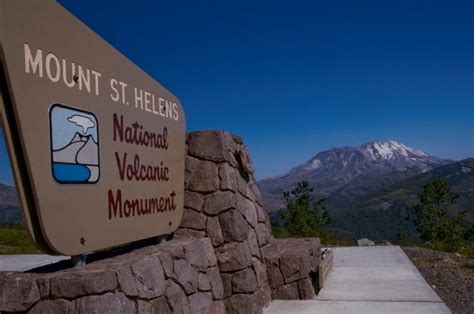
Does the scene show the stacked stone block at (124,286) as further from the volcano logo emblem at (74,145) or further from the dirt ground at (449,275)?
the dirt ground at (449,275)

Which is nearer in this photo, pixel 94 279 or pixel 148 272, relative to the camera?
pixel 94 279

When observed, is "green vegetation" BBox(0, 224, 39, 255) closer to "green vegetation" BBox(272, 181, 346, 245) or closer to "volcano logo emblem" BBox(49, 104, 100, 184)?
"green vegetation" BBox(272, 181, 346, 245)

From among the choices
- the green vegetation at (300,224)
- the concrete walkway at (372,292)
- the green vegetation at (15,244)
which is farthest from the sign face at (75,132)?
the green vegetation at (15,244)

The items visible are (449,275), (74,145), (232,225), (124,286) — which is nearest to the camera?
(74,145)

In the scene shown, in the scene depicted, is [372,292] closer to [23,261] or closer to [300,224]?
[23,261]

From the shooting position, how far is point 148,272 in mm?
3334

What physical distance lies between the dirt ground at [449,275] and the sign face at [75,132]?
4020mm

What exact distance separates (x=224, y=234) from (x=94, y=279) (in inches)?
84.4

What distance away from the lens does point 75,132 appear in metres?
2.90

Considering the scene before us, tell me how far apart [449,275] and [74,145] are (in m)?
6.43

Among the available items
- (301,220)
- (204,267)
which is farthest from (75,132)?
(301,220)

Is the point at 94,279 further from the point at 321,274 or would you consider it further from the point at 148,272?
the point at 321,274

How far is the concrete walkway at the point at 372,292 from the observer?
17.0 ft

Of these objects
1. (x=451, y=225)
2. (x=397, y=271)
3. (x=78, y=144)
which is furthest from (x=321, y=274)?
(x=451, y=225)
